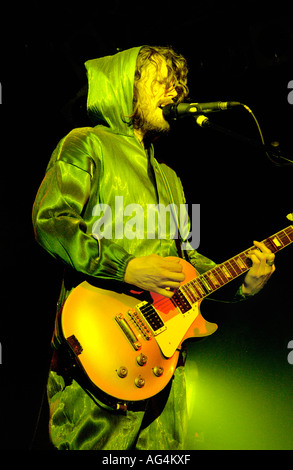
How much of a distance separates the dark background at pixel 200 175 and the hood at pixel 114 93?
0.50m

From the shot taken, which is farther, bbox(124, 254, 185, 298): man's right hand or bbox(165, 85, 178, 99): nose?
bbox(165, 85, 178, 99): nose

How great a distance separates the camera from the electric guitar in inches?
62.5

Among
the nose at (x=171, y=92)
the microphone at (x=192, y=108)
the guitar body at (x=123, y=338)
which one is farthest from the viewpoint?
the nose at (x=171, y=92)

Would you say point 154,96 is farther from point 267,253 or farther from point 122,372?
point 122,372

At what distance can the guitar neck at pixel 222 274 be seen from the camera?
2.01 meters

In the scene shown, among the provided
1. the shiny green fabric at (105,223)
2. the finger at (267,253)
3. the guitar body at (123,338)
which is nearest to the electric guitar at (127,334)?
the guitar body at (123,338)

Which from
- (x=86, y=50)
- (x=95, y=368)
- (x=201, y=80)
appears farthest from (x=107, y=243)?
(x=201, y=80)

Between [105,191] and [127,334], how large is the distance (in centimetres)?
65

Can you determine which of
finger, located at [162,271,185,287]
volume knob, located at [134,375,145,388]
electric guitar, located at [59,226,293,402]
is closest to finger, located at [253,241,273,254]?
electric guitar, located at [59,226,293,402]

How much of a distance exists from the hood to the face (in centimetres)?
10

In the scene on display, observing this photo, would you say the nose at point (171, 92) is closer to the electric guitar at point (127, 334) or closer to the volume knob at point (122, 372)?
the electric guitar at point (127, 334)

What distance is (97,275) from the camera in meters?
1.63

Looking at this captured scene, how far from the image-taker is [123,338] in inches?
66.5

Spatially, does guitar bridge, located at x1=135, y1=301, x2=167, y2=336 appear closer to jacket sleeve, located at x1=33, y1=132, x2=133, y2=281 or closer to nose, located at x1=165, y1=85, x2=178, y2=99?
jacket sleeve, located at x1=33, y1=132, x2=133, y2=281
